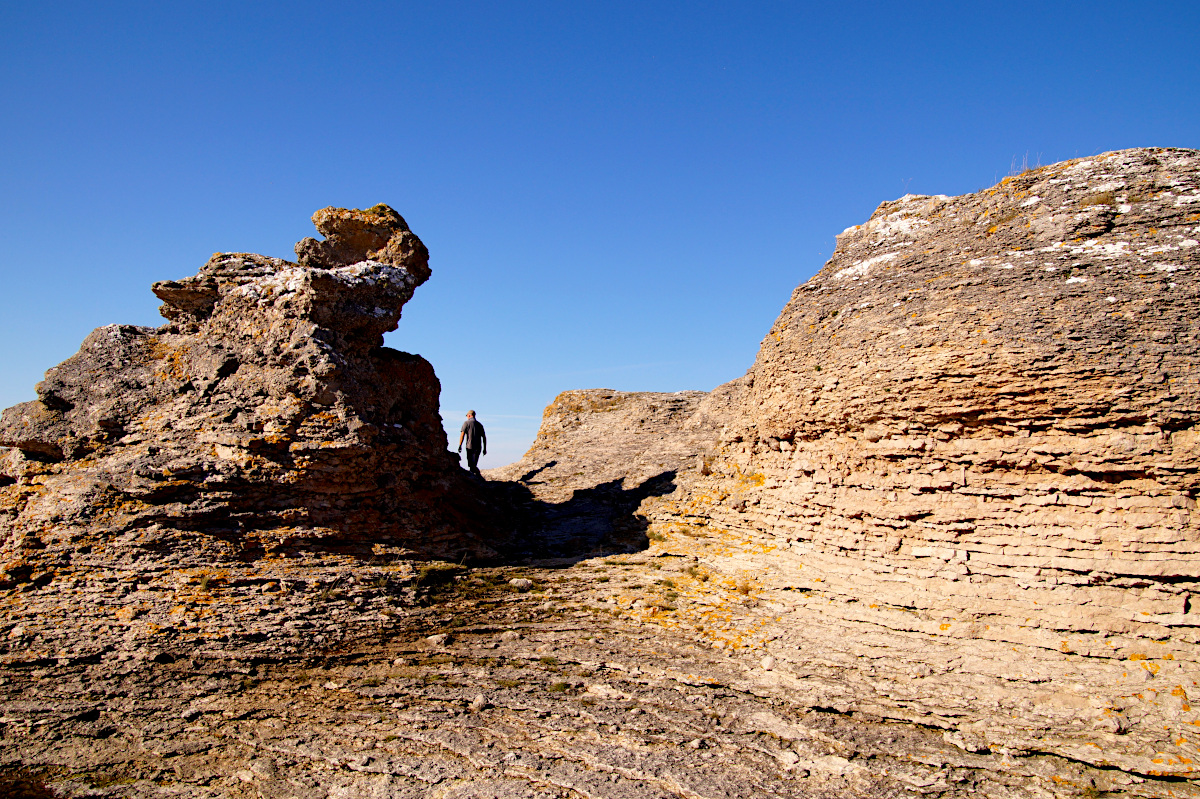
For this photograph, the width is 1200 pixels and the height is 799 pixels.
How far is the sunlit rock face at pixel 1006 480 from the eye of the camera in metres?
5.90

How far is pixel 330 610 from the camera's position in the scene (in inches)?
300

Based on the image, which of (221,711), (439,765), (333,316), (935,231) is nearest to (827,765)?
(439,765)

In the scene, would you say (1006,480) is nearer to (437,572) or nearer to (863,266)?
(863,266)

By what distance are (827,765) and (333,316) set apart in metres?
8.46

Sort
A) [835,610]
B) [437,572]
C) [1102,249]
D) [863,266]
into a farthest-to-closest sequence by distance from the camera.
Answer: [863,266] < [437,572] < [1102,249] < [835,610]

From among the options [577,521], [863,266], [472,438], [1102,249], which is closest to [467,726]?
[577,521]

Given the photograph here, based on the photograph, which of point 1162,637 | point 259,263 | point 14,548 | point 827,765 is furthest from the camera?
point 259,263

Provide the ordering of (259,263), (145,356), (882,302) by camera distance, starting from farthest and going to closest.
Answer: (259,263) → (145,356) → (882,302)

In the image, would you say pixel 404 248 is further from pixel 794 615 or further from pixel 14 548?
pixel 794 615

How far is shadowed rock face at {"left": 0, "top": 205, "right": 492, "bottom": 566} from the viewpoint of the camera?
7883 mm

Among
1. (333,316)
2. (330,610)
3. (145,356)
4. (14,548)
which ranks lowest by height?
(330,610)

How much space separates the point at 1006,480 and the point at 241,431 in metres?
9.15

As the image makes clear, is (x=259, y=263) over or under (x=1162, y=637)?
over

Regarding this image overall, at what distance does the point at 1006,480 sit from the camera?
7062mm
